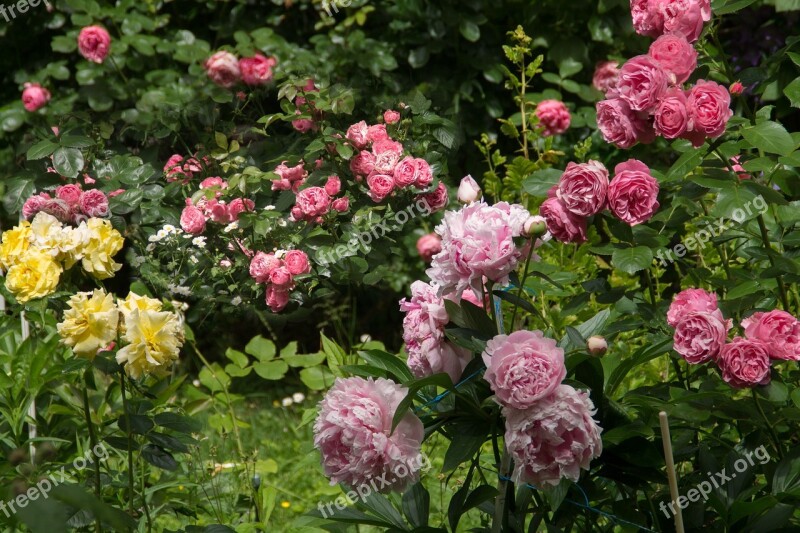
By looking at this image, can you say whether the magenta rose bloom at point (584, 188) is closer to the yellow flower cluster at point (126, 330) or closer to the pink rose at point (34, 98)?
the yellow flower cluster at point (126, 330)

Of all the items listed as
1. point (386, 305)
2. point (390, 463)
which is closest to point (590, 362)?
point (390, 463)

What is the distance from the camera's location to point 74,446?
7.45 feet

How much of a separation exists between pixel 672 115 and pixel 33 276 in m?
1.04

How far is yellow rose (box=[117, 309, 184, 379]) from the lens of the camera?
1.47 metres

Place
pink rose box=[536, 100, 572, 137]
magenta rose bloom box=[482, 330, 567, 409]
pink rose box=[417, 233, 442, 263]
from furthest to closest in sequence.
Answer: pink rose box=[417, 233, 442, 263] < pink rose box=[536, 100, 572, 137] < magenta rose bloom box=[482, 330, 567, 409]

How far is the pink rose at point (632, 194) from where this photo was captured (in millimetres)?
1363

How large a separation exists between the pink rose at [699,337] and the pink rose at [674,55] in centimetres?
36

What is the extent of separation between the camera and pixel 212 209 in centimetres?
227

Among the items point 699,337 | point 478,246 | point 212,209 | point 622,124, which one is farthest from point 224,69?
point 699,337

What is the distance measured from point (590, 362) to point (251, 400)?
7.90ft

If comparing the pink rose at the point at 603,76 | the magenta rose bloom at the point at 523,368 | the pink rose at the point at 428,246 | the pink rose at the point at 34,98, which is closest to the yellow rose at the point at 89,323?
the magenta rose bloom at the point at 523,368

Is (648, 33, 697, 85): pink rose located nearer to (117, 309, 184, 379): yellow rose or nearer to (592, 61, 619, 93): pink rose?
(117, 309, 184, 379): yellow rose

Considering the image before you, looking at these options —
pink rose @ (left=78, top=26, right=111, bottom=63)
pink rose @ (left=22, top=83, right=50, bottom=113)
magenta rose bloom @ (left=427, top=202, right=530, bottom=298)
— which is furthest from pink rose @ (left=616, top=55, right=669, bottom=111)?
pink rose @ (left=22, top=83, right=50, bottom=113)

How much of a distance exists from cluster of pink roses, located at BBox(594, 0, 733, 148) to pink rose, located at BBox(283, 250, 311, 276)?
0.93m
